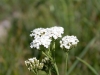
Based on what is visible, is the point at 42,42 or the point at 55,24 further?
the point at 55,24

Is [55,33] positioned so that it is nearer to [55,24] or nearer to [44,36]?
[44,36]

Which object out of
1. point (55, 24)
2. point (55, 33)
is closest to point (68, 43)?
point (55, 33)

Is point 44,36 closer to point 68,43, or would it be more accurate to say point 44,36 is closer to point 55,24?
point 68,43

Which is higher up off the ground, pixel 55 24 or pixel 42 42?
pixel 55 24

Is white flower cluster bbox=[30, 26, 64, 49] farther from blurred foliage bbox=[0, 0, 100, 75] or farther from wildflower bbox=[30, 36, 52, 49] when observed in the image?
blurred foliage bbox=[0, 0, 100, 75]

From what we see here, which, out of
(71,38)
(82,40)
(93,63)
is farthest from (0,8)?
(71,38)

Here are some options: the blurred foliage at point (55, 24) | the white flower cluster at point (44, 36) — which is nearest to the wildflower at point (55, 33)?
the white flower cluster at point (44, 36)

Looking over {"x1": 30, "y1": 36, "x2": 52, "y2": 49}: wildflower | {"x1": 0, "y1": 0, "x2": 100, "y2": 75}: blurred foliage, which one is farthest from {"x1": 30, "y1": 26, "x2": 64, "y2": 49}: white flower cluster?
{"x1": 0, "y1": 0, "x2": 100, "y2": 75}: blurred foliage

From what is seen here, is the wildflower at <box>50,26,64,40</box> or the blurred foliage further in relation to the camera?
the blurred foliage
